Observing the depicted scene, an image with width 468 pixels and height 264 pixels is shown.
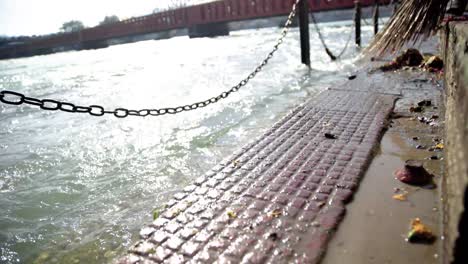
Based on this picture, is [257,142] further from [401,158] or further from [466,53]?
[466,53]

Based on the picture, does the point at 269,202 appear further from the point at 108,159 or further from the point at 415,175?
the point at 108,159

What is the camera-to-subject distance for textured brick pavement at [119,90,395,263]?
213cm

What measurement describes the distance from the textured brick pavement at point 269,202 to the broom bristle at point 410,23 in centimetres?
101

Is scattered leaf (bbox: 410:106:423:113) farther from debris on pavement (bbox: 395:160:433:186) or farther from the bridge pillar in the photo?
the bridge pillar

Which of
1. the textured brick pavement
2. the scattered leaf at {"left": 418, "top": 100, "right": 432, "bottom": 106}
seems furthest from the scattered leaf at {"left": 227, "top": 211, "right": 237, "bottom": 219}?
the scattered leaf at {"left": 418, "top": 100, "right": 432, "bottom": 106}

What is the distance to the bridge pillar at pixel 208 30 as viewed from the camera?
45284mm

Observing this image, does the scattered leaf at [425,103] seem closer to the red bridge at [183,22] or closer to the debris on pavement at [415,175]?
the debris on pavement at [415,175]

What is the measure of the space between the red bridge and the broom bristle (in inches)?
967

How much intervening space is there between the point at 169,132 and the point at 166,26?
1737 inches

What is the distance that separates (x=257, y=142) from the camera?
4020 millimetres

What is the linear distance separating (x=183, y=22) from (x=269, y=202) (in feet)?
146

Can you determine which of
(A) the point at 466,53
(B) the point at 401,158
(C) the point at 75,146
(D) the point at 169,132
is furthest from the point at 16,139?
(A) the point at 466,53

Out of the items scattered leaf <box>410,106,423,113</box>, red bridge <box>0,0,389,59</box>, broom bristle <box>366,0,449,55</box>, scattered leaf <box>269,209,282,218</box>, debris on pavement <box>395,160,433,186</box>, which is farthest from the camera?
red bridge <box>0,0,389,59</box>

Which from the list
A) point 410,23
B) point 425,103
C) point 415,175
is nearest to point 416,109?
point 425,103
